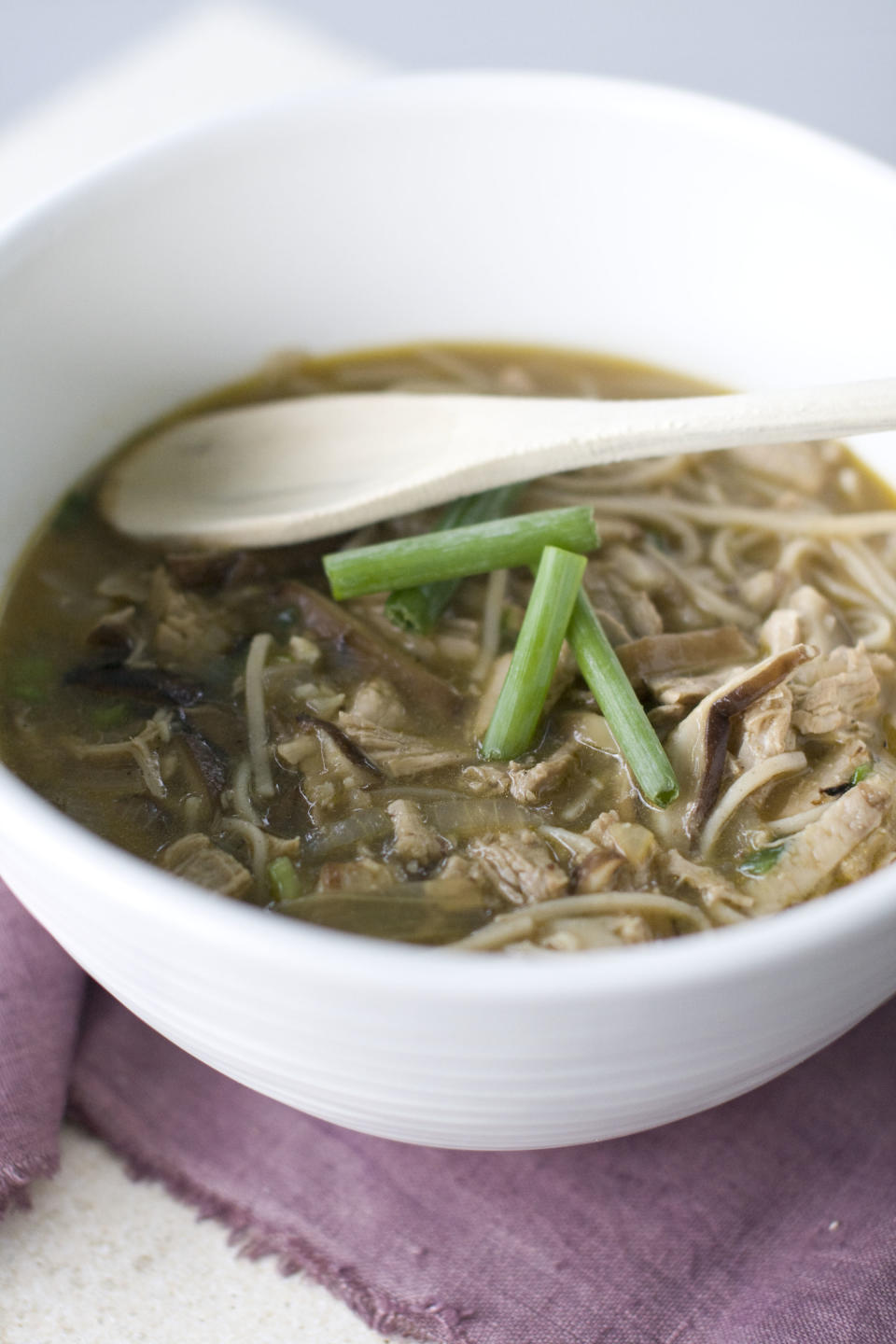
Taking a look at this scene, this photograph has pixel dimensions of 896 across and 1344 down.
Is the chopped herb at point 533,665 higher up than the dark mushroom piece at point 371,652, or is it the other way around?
the chopped herb at point 533,665

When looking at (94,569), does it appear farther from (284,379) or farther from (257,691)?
(284,379)

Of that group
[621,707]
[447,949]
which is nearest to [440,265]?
[621,707]

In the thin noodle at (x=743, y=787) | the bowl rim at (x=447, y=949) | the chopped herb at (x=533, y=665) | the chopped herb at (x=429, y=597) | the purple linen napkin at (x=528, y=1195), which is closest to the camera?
the bowl rim at (x=447, y=949)

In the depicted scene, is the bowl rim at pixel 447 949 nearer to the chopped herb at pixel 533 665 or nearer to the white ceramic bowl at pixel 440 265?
the white ceramic bowl at pixel 440 265

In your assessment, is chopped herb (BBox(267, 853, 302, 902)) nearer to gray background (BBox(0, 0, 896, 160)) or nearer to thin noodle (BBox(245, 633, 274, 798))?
thin noodle (BBox(245, 633, 274, 798))

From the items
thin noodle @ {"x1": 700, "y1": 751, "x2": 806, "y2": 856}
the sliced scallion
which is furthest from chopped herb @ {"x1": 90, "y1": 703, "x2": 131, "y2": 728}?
thin noodle @ {"x1": 700, "y1": 751, "x2": 806, "y2": 856}

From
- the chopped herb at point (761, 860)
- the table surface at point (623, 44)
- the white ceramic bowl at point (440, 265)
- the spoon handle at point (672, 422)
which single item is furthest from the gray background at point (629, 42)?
the chopped herb at point (761, 860)

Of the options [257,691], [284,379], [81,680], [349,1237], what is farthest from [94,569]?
[349,1237]

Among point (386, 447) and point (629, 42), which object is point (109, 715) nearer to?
point (386, 447)
